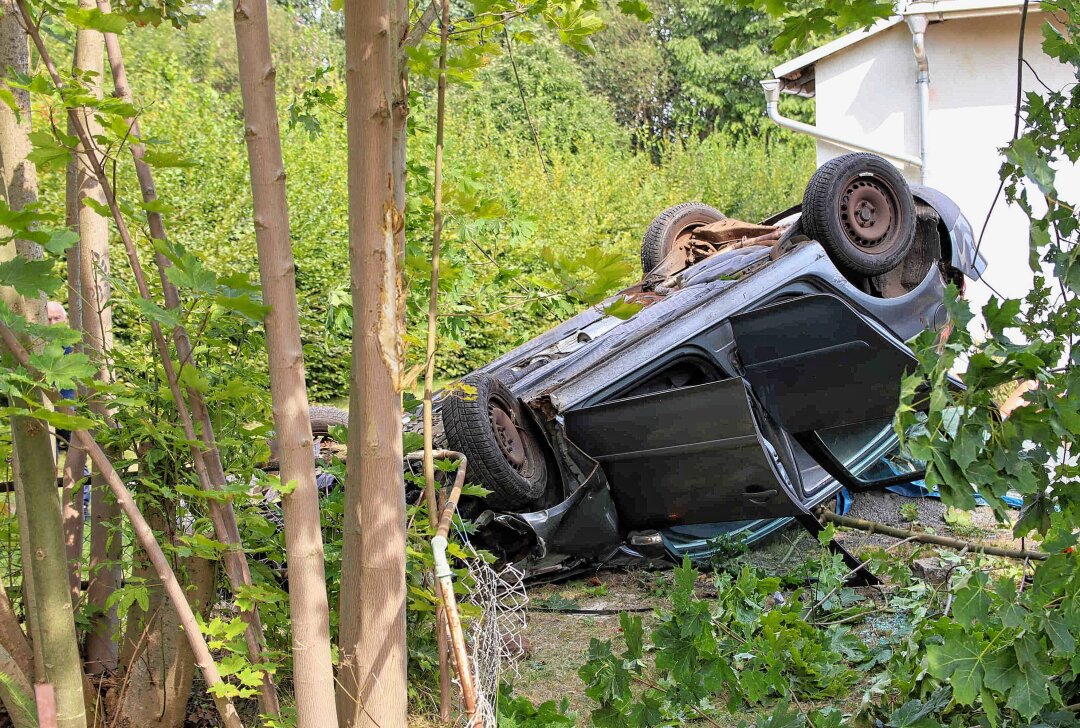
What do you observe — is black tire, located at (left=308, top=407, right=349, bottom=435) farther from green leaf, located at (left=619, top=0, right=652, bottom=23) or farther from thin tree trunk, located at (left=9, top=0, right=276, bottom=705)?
green leaf, located at (left=619, top=0, right=652, bottom=23)

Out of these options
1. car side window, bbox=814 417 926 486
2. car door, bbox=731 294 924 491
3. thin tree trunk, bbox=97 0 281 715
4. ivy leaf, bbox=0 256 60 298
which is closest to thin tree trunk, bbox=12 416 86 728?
thin tree trunk, bbox=97 0 281 715

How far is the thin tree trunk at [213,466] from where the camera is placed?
8.21ft

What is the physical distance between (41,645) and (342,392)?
10.5 metres

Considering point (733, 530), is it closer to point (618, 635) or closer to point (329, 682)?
point (618, 635)

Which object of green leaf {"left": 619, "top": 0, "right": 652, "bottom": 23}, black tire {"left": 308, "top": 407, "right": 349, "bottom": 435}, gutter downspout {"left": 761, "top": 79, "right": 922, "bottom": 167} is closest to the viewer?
green leaf {"left": 619, "top": 0, "right": 652, "bottom": 23}

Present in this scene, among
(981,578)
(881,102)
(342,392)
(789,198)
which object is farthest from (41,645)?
(789,198)

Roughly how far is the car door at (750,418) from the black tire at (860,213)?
2.94 feet

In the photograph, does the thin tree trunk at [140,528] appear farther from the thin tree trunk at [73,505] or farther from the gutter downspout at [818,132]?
the gutter downspout at [818,132]

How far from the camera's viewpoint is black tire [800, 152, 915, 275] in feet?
18.6

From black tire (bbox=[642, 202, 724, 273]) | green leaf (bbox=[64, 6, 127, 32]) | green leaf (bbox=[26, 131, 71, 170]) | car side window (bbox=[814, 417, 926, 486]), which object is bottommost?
car side window (bbox=[814, 417, 926, 486])

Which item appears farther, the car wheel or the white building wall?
the white building wall

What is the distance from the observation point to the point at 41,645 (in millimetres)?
2377

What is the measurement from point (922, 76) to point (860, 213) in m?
6.76

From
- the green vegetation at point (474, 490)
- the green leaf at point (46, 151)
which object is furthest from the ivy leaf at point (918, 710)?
the green leaf at point (46, 151)
